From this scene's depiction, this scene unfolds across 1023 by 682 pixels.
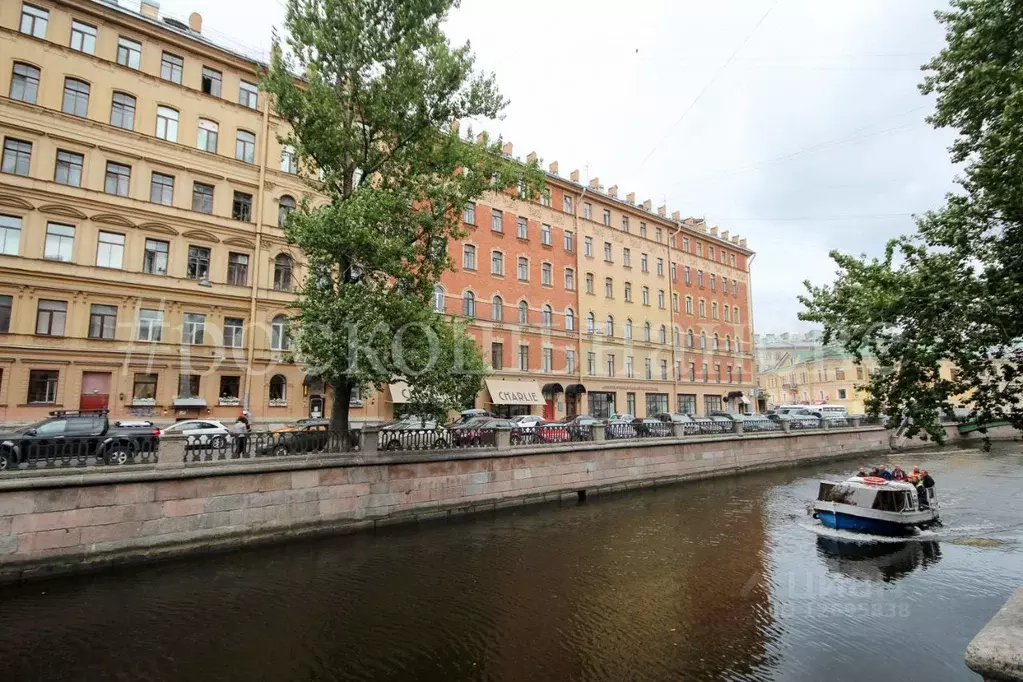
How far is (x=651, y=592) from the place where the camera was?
37.1 ft

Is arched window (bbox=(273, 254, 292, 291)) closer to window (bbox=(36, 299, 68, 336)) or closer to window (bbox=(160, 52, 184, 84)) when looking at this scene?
window (bbox=(36, 299, 68, 336))

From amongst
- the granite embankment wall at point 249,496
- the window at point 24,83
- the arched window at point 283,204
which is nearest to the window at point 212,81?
the arched window at point 283,204

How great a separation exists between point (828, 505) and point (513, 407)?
2054 centimetres

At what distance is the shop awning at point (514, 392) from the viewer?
33.3m

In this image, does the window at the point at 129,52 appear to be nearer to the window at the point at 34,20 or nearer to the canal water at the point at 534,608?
the window at the point at 34,20

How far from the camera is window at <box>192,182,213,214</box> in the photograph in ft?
85.0

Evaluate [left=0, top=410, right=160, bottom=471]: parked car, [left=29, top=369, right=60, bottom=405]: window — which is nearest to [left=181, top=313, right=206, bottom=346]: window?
[left=29, top=369, right=60, bottom=405]: window

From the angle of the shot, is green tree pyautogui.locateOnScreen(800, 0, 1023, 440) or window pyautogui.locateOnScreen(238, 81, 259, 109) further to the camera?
window pyautogui.locateOnScreen(238, 81, 259, 109)

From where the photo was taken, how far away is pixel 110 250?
2377 cm

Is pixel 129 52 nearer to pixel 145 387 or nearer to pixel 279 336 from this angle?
pixel 279 336

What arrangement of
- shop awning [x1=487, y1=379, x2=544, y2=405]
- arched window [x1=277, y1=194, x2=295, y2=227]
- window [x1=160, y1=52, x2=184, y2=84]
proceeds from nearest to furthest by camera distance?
window [x1=160, y1=52, x2=184, y2=84]
arched window [x1=277, y1=194, x2=295, y2=227]
shop awning [x1=487, y1=379, x2=544, y2=405]

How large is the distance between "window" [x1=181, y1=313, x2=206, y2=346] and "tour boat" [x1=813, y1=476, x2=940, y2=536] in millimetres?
26198

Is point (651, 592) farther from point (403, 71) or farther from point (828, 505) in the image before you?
point (403, 71)

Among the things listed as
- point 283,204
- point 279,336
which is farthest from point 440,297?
point 283,204
